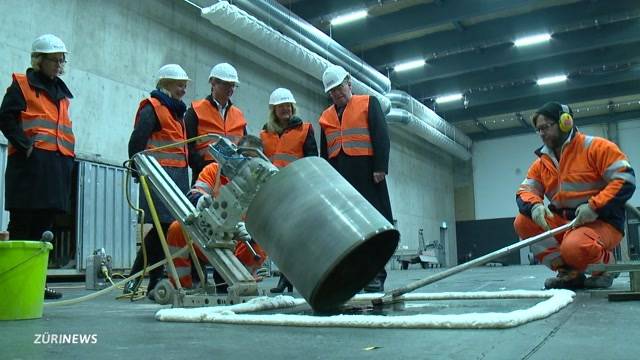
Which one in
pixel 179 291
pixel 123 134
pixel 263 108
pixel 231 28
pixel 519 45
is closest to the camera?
pixel 179 291

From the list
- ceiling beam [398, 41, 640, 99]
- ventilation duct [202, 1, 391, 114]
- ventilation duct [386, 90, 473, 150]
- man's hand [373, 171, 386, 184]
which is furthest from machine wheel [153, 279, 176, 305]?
ceiling beam [398, 41, 640, 99]

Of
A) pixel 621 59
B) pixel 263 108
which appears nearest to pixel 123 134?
pixel 263 108

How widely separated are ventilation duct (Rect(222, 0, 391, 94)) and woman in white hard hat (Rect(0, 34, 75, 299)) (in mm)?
4166

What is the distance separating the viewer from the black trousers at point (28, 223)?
297cm

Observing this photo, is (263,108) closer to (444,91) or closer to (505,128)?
(444,91)

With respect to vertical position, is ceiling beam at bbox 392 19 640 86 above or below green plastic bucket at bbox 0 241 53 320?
above

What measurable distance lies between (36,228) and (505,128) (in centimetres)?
1502

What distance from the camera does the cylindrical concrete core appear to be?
161 cm

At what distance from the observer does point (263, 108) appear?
891 cm

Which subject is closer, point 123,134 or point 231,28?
point 123,134

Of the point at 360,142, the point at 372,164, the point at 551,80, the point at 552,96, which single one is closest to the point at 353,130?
the point at 360,142

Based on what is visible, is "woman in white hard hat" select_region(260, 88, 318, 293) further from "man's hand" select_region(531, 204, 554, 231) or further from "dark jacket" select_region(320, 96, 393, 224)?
"man's hand" select_region(531, 204, 554, 231)

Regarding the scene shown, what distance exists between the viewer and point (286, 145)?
3.48 m

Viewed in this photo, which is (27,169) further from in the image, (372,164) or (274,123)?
(372,164)
